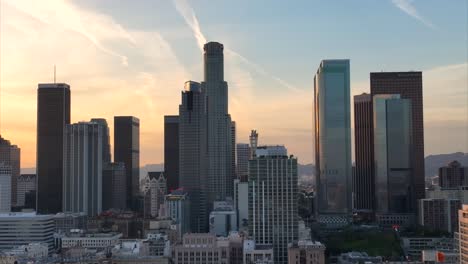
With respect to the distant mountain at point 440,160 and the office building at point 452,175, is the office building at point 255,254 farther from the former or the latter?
the distant mountain at point 440,160

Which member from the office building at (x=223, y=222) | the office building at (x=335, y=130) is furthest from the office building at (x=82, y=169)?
the office building at (x=335, y=130)

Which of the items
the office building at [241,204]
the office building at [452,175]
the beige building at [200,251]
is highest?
the office building at [452,175]

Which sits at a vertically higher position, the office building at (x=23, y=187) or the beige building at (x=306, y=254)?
the office building at (x=23, y=187)

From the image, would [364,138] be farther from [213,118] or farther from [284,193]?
[284,193]

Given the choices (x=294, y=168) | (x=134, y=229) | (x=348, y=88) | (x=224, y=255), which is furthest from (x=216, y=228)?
(x=348, y=88)

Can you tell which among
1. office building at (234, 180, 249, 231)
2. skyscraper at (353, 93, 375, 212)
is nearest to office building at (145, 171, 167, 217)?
office building at (234, 180, 249, 231)

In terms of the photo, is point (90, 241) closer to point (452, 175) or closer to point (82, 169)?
point (82, 169)
